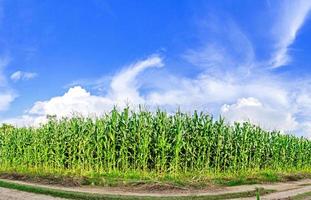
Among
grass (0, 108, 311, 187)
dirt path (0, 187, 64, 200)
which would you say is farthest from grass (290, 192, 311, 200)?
dirt path (0, 187, 64, 200)

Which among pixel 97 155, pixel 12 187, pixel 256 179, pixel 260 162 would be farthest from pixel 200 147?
pixel 12 187

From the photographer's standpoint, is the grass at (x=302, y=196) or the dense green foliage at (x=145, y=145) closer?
the grass at (x=302, y=196)

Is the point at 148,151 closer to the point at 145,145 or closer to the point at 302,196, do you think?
the point at 145,145

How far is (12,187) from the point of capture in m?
19.3

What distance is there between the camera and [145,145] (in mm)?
25484

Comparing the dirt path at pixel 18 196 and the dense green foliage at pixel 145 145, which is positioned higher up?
the dense green foliage at pixel 145 145

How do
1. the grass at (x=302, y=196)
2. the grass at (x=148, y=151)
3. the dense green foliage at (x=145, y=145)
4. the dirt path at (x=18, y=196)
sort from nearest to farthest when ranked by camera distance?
the dirt path at (x=18, y=196)
the grass at (x=302, y=196)
the grass at (x=148, y=151)
the dense green foliage at (x=145, y=145)

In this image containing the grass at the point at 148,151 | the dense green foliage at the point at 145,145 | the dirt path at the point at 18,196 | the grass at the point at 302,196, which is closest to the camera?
the dirt path at the point at 18,196

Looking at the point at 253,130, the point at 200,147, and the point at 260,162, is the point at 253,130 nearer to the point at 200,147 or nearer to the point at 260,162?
the point at 260,162

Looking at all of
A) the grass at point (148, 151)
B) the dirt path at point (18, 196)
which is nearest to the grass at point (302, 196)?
the grass at point (148, 151)

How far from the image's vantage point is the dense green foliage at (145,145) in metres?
25.8

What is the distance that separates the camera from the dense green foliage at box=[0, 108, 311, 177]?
25828 millimetres

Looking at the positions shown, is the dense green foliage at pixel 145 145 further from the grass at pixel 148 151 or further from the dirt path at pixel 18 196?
the dirt path at pixel 18 196

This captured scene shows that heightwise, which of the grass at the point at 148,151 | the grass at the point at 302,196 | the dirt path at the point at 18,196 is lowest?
the grass at the point at 302,196
